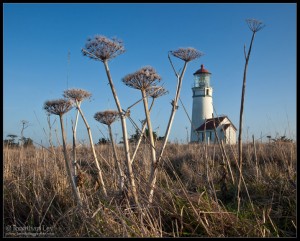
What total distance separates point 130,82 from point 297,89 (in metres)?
1.50

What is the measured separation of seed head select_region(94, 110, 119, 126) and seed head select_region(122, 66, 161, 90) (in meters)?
0.70

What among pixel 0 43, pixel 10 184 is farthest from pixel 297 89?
pixel 10 184

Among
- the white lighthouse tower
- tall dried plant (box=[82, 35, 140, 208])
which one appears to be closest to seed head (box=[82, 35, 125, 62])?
tall dried plant (box=[82, 35, 140, 208])

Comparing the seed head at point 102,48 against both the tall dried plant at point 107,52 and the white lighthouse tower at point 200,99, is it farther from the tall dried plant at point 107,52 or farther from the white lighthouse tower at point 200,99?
the white lighthouse tower at point 200,99

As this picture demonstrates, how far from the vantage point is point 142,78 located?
10.3ft

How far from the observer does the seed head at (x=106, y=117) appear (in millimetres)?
3794

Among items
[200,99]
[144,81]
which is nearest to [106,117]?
[144,81]

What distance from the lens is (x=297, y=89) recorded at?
3.04m

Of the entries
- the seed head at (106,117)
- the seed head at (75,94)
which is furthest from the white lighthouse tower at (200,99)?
the seed head at (75,94)

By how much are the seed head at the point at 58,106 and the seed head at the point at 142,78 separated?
683mm

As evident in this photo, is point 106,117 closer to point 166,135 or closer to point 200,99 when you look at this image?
point 166,135

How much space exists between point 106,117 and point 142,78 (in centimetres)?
88

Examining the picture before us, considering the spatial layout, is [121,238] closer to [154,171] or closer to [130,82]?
[154,171]

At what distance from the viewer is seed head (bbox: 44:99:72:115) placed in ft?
11.2
